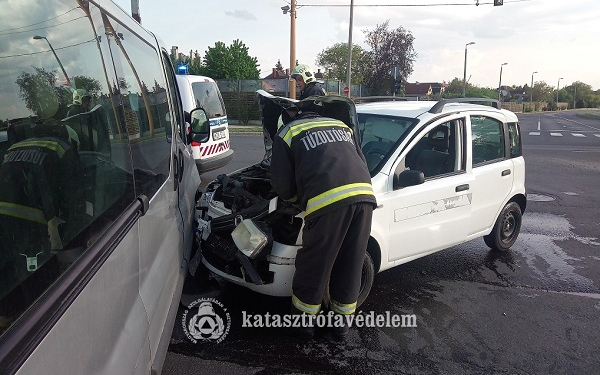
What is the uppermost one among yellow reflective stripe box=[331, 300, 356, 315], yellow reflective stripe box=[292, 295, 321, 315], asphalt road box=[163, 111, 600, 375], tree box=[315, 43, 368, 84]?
tree box=[315, 43, 368, 84]

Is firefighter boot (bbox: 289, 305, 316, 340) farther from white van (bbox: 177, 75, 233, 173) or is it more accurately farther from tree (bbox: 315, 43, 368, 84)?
tree (bbox: 315, 43, 368, 84)

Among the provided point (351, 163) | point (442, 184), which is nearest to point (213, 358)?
point (351, 163)

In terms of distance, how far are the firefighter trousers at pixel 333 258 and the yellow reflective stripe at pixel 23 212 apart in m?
1.87

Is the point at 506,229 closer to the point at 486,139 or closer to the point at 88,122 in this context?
the point at 486,139

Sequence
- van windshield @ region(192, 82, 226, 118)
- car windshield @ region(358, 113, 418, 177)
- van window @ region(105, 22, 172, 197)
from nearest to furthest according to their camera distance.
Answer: van window @ region(105, 22, 172, 197) → car windshield @ region(358, 113, 418, 177) → van windshield @ region(192, 82, 226, 118)

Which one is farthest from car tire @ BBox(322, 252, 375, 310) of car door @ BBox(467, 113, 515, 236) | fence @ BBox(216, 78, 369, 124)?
fence @ BBox(216, 78, 369, 124)

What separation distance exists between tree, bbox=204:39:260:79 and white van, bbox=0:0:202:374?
3603cm

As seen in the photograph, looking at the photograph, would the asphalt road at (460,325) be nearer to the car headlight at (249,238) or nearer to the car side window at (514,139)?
the car headlight at (249,238)

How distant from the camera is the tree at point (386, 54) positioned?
40.6m

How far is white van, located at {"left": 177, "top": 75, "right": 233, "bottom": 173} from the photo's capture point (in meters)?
8.05

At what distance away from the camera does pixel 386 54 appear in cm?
4088

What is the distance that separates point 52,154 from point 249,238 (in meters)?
1.93

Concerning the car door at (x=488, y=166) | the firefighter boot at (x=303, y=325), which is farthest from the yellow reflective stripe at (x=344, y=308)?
the car door at (x=488, y=166)

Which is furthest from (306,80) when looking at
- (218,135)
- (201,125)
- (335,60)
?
(335,60)
